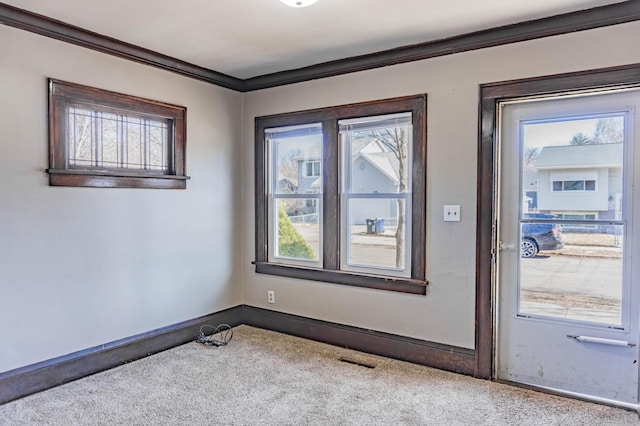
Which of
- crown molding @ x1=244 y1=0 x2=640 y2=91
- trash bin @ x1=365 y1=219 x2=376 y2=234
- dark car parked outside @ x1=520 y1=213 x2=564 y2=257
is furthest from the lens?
trash bin @ x1=365 y1=219 x2=376 y2=234

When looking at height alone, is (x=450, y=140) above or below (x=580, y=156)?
above

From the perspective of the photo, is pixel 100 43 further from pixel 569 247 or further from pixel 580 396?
pixel 580 396

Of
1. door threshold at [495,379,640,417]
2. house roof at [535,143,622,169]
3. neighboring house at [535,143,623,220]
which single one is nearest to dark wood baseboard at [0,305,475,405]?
door threshold at [495,379,640,417]

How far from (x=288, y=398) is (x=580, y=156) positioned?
2449 mm

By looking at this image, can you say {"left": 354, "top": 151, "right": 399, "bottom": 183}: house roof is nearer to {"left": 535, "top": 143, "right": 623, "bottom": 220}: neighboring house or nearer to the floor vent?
{"left": 535, "top": 143, "right": 623, "bottom": 220}: neighboring house

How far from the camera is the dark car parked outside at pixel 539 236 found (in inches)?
112

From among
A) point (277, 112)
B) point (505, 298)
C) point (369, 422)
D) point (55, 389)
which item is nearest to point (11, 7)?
point (277, 112)

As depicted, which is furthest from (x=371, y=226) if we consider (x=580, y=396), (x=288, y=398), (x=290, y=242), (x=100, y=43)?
(x=100, y=43)

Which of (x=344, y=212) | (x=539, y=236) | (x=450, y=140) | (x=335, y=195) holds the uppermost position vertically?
(x=450, y=140)

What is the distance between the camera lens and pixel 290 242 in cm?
413

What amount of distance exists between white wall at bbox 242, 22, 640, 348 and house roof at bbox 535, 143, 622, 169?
0.47m

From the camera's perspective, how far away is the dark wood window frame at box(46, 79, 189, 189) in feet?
9.45

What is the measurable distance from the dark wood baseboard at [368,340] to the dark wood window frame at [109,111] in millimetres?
1518

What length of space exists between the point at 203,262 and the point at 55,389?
4.92 ft
